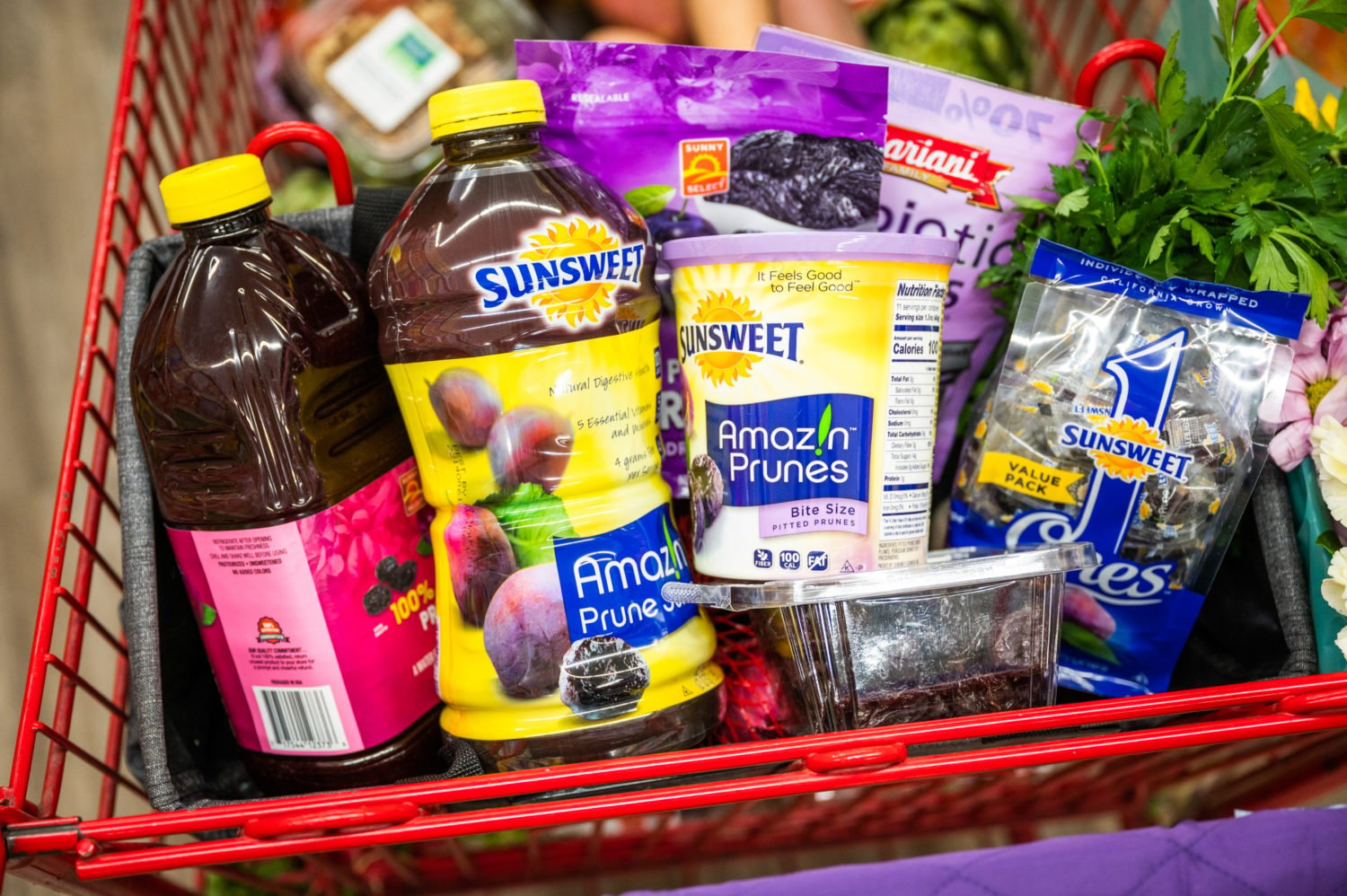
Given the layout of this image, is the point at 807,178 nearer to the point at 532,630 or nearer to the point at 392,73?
the point at 532,630

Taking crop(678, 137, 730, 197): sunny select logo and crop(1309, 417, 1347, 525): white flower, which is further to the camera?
crop(678, 137, 730, 197): sunny select logo

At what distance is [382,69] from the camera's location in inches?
50.5

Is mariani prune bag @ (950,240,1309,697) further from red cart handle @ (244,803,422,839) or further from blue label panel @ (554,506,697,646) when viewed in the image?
red cart handle @ (244,803,422,839)

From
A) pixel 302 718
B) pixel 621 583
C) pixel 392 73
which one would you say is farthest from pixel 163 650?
pixel 392 73

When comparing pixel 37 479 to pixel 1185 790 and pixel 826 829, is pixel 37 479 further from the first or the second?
pixel 1185 790

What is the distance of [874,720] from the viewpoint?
0.78 meters

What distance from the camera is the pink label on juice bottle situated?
781 mm

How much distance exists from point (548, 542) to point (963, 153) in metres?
0.54

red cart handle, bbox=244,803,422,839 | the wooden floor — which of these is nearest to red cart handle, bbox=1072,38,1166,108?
red cart handle, bbox=244,803,422,839

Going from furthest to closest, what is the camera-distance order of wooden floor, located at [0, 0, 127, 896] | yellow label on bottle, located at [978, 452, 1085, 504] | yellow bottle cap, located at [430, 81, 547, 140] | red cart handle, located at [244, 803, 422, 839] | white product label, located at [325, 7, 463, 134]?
wooden floor, located at [0, 0, 127, 896], white product label, located at [325, 7, 463, 134], yellow label on bottle, located at [978, 452, 1085, 504], yellow bottle cap, located at [430, 81, 547, 140], red cart handle, located at [244, 803, 422, 839]

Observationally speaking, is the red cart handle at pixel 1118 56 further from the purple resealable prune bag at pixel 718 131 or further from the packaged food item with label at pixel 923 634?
the packaged food item with label at pixel 923 634

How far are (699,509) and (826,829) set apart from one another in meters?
0.39

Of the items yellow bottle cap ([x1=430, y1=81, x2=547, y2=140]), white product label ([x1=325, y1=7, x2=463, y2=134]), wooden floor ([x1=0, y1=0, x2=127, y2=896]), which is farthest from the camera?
wooden floor ([x1=0, y1=0, x2=127, y2=896])

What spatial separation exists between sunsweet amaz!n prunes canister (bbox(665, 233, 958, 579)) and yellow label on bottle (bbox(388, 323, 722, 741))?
0.07m
